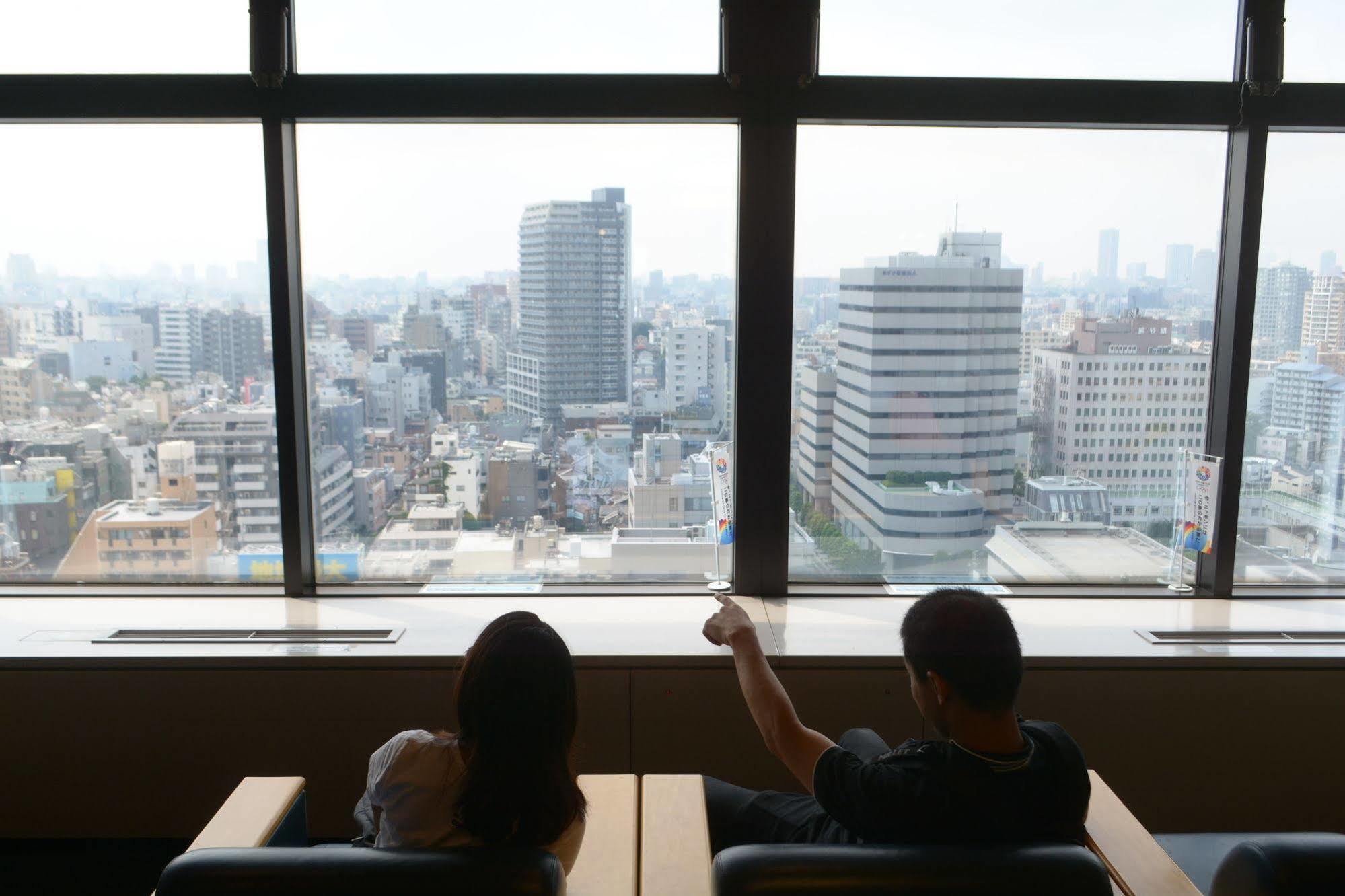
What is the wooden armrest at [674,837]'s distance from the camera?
1.54 m

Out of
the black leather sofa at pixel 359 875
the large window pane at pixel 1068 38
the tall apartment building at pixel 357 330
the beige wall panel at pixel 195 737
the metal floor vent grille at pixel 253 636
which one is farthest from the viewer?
the tall apartment building at pixel 357 330

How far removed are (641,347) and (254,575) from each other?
149 centimetres

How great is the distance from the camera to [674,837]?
1.67 m

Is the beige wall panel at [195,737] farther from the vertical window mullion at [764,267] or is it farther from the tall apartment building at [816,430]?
the tall apartment building at [816,430]

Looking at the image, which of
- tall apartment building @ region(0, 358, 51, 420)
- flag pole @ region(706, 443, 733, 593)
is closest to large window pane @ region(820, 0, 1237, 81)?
flag pole @ region(706, 443, 733, 593)

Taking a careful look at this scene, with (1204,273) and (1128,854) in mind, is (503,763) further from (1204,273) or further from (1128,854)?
(1204,273)

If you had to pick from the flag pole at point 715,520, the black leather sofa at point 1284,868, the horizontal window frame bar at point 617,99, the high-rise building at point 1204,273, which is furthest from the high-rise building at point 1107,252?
the black leather sofa at point 1284,868

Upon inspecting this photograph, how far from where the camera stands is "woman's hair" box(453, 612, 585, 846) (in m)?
1.40

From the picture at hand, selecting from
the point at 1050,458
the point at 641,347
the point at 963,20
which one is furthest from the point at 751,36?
the point at 1050,458

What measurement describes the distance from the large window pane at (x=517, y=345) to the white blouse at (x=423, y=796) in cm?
157

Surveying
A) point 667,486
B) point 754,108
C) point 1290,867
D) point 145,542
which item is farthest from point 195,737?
point 1290,867

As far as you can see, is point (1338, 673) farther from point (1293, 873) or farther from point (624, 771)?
point (624, 771)

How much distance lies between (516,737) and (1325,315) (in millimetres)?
3013

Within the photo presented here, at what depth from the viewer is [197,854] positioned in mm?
1146
